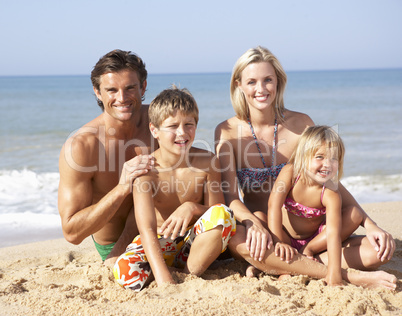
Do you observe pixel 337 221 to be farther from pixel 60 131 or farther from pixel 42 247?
pixel 60 131

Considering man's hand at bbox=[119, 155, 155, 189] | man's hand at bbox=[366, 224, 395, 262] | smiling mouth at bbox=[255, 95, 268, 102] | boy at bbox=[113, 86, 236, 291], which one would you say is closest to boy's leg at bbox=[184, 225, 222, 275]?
boy at bbox=[113, 86, 236, 291]

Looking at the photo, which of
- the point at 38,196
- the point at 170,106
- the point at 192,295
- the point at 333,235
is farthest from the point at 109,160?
the point at 38,196

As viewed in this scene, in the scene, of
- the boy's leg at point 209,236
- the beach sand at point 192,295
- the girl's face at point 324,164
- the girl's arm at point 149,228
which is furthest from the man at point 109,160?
the girl's face at point 324,164

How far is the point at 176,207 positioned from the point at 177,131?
59 centimetres

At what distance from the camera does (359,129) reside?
12.8 m

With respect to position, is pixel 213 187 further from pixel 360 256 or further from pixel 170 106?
pixel 360 256

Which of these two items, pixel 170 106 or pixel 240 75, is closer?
pixel 170 106

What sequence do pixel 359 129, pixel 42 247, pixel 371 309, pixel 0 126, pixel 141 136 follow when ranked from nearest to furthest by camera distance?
pixel 371 309, pixel 141 136, pixel 42 247, pixel 359 129, pixel 0 126

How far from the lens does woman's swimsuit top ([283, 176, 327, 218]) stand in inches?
132

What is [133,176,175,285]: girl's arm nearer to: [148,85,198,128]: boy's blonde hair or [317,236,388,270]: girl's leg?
[148,85,198,128]: boy's blonde hair

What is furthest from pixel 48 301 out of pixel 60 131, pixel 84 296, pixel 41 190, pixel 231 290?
pixel 60 131

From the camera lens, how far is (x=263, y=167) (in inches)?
151

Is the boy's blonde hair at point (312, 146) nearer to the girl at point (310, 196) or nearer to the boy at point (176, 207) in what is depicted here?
the girl at point (310, 196)

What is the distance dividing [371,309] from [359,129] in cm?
1094
